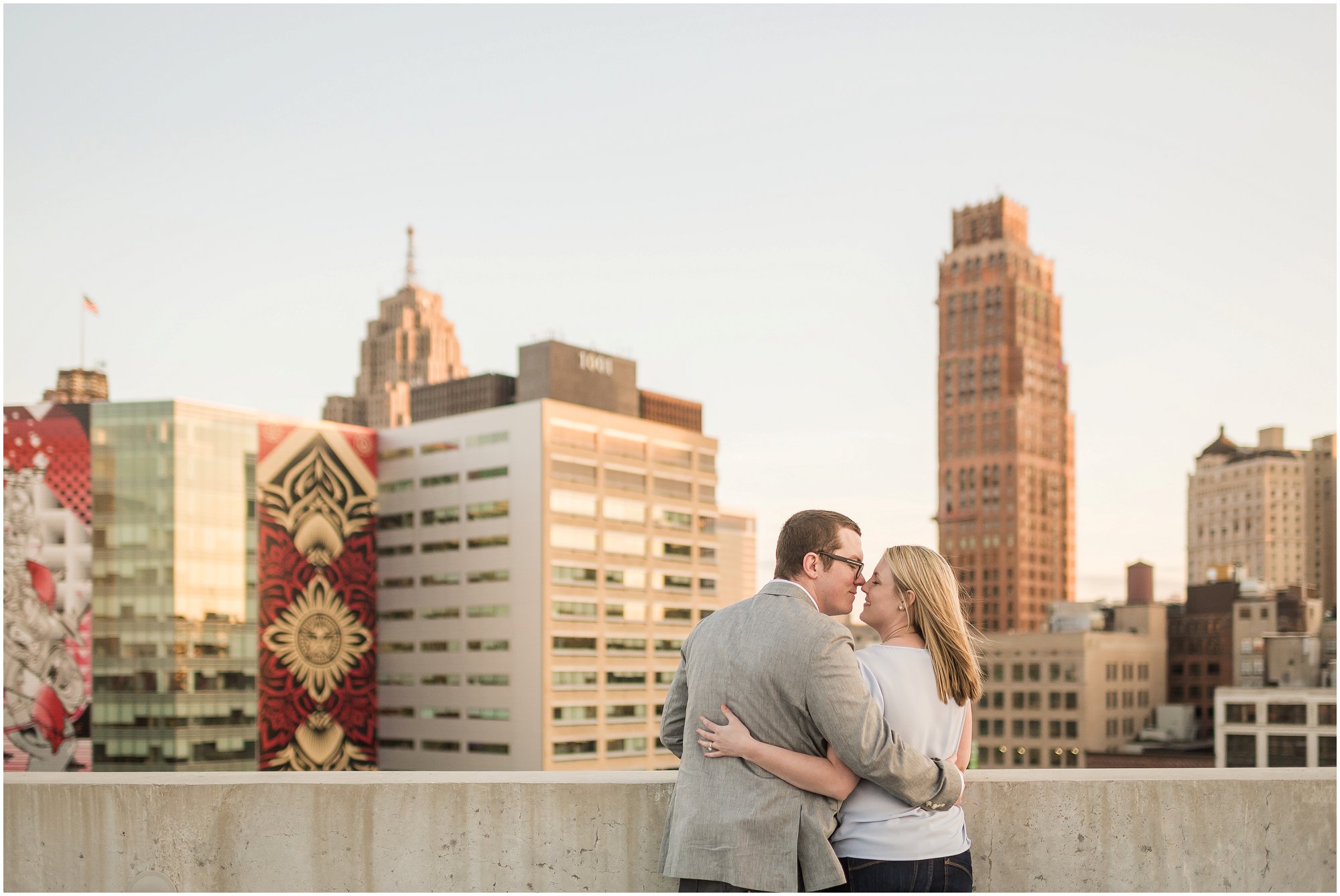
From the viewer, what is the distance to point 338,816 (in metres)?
6.23

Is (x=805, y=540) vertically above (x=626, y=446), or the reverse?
(x=626, y=446)

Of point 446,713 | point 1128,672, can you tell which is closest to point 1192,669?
point 1128,672

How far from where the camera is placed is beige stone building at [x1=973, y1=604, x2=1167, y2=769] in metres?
121

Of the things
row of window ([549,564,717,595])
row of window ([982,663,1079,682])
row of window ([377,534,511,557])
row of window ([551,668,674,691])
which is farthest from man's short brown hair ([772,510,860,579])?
row of window ([982,663,1079,682])

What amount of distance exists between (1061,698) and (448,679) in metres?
60.8

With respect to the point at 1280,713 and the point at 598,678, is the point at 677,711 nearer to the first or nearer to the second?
the point at 1280,713

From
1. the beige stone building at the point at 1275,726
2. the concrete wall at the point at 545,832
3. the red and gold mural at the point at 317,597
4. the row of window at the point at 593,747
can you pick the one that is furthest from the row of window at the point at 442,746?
the concrete wall at the point at 545,832

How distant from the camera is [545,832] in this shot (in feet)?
20.1

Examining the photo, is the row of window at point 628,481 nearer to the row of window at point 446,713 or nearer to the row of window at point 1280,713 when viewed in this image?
the row of window at point 446,713

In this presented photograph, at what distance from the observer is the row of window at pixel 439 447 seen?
122562 millimetres

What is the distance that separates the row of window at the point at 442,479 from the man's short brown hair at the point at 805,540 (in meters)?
118

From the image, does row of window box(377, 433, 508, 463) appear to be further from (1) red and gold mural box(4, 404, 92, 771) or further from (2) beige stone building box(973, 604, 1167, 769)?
(2) beige stone building box(973, 604, 1167, 769)

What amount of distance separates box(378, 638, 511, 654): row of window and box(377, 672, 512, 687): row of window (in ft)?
7.52

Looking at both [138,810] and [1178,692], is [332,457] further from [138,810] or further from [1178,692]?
[138,810]
